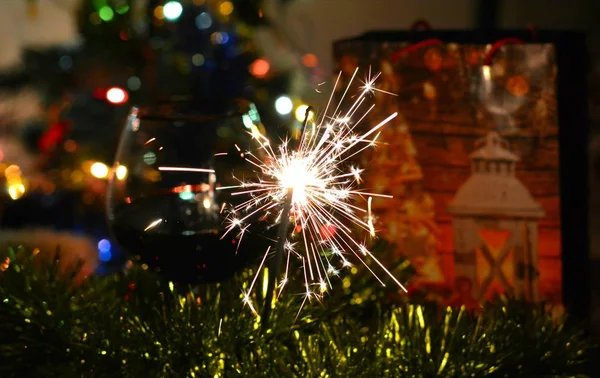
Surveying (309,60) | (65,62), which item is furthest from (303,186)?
(309,60)

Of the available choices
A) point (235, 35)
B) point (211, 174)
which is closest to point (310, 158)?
point (211, 174)

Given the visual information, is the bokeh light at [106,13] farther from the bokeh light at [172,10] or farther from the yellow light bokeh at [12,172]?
the yellow light bokeh at [12,172]

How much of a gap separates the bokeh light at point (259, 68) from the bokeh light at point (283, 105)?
0.25ft

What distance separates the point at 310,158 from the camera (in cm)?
45

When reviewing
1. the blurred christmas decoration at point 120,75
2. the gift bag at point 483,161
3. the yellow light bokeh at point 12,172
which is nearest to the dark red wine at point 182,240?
the gift bag at point 483,161

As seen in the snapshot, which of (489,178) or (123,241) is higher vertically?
(489,178)

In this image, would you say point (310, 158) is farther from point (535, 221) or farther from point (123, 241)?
point (535, 221)

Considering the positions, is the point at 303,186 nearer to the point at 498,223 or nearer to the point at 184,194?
the point at 184,194

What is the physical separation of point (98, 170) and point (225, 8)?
1.25 feet

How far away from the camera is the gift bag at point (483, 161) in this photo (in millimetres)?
680

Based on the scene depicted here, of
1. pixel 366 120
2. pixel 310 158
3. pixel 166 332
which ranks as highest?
pixel 366 120

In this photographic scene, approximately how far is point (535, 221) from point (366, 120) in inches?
7.2

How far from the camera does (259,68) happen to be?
143cm

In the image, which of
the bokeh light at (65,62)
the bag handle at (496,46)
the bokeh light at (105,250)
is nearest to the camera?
the bag handle at (496,46)
